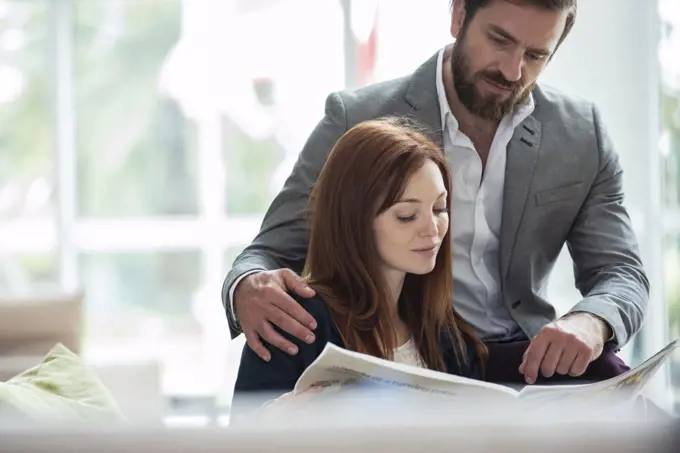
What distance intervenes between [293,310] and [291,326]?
24mm

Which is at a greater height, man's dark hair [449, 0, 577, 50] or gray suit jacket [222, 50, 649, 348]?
man's dark hair [449, 0, 577, 50]

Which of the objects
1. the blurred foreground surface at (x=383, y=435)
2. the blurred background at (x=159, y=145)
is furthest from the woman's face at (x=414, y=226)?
the blurred background at (x=159, y=145)

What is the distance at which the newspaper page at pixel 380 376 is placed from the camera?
3.33 ft

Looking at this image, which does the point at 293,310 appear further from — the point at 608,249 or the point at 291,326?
the point at 608,249

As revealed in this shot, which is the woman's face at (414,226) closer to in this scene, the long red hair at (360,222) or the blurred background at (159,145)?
the long red hair at (360,222)

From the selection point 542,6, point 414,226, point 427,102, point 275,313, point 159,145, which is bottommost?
point 275,313

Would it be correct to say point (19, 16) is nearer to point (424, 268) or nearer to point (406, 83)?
point (406, 83)

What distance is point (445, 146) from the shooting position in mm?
1790

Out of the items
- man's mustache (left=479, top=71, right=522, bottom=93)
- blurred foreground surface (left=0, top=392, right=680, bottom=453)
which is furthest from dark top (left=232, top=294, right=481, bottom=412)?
blurred foreground surface (left=0, top=392, right=680, bottom=453)

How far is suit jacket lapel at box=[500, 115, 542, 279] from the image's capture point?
69.4 inches

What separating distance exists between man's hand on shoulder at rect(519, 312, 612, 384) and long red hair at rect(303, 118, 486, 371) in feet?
0.55

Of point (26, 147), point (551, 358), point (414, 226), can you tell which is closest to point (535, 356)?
point (551, 358)

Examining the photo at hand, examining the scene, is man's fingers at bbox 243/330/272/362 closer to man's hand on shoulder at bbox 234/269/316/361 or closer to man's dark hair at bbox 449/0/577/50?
man's hand on shoulder at bbox 234/269/316/361

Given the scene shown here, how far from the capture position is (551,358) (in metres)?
1.48
